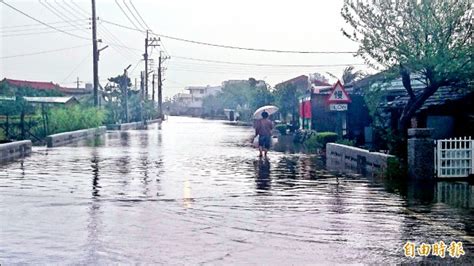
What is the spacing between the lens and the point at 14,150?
2572 cm

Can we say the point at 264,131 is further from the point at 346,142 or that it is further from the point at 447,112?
the point at 447,112

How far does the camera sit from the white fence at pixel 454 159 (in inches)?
648

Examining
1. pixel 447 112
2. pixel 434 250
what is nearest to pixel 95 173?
pixel 447 112

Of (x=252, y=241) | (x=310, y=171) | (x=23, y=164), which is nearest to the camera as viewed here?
(x=252, y=241)

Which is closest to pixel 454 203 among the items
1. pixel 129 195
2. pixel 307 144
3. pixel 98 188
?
pixel 129 195

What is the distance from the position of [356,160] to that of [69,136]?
20864 millimetres

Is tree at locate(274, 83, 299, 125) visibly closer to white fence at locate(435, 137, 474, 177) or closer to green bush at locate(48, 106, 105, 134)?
green bush at locate(48, 106, 105, 134)

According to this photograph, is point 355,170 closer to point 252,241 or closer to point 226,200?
point 226,200

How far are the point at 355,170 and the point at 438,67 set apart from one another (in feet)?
12.8

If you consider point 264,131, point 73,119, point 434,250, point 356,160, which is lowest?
point 434,250

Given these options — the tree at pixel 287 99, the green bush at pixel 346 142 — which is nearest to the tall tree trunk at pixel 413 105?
the green bush at pixel 346 142

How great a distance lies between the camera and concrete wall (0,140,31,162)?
948 inches

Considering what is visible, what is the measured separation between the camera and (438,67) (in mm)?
18172

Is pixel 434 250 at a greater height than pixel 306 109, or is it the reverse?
pixel 306 109
